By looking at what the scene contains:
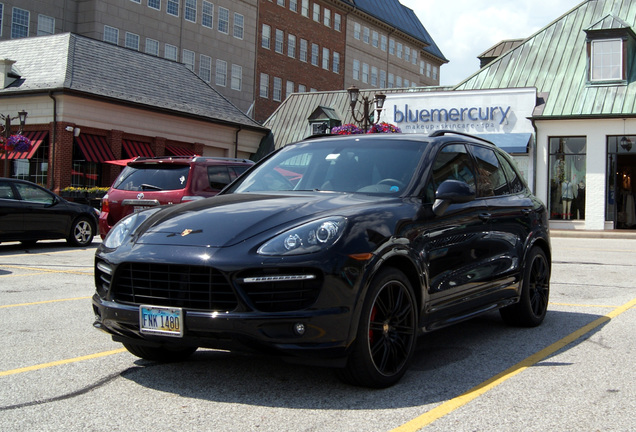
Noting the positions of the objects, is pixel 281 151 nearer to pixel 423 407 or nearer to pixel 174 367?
pixel 174 367

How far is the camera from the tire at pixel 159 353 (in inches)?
201

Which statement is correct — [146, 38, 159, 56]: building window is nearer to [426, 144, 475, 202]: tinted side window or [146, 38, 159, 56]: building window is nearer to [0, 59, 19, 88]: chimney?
[0, 59, 19, 88]: chimney

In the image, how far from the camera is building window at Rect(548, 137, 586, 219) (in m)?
30.8

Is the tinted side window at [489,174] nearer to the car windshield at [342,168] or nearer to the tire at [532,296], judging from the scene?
the tire at [532,296]

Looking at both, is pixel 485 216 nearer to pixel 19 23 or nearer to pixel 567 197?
pixel 567 197

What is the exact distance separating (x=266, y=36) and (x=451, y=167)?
53748 millimetres

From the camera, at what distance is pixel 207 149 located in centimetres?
4025

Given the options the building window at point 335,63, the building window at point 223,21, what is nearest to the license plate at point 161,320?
the building window at point 223,21

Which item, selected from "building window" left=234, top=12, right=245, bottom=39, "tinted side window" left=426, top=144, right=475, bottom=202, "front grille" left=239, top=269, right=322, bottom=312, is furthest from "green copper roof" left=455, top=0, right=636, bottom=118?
"front grille" left=239, top=269, right=322, bottom=312

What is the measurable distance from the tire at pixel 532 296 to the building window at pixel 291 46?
181ft

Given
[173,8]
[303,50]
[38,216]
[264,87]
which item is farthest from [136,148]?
[303,50]

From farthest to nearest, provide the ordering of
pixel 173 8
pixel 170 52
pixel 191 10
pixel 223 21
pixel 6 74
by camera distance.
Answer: pixel 223 21, pixel 191 10, pixel 173 8, pixel 170 52, pixel 6 74

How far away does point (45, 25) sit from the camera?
1692 inches

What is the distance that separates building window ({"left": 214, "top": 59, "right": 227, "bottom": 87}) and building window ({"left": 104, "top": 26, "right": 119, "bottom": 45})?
936cm
